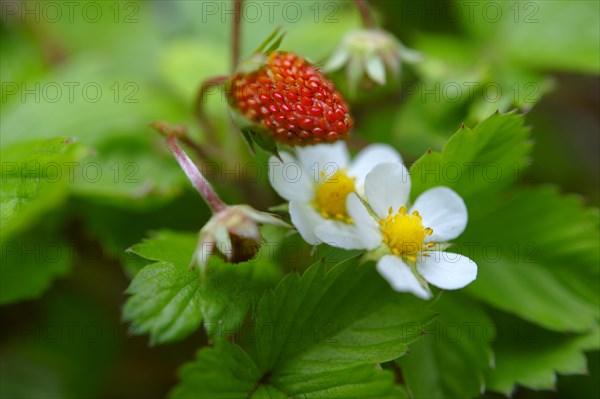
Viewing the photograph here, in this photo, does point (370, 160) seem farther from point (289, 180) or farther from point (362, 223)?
point (362, 223)

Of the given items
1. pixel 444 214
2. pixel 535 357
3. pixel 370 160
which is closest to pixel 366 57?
pixel 370 160

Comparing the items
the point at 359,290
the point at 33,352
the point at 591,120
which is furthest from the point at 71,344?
the point at 591,120

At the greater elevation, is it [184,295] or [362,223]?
[362,223]

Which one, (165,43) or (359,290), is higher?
(165,43)

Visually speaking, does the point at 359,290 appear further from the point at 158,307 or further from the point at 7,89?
the point at 7,89

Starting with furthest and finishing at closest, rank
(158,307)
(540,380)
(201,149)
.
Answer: (201,149), (540,380), (158,307)

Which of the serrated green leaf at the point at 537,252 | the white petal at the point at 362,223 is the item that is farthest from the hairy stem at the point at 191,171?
the serrated green leaf at the point at 537,252

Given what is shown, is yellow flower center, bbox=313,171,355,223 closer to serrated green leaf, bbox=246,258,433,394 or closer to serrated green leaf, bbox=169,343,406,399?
serrated green leaf, bbox=246,258,433,394

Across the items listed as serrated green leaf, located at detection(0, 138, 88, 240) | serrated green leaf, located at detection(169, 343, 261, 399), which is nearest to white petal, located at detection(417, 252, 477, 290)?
serrated green leaf, located at detection(169, 343, 261, 399)
